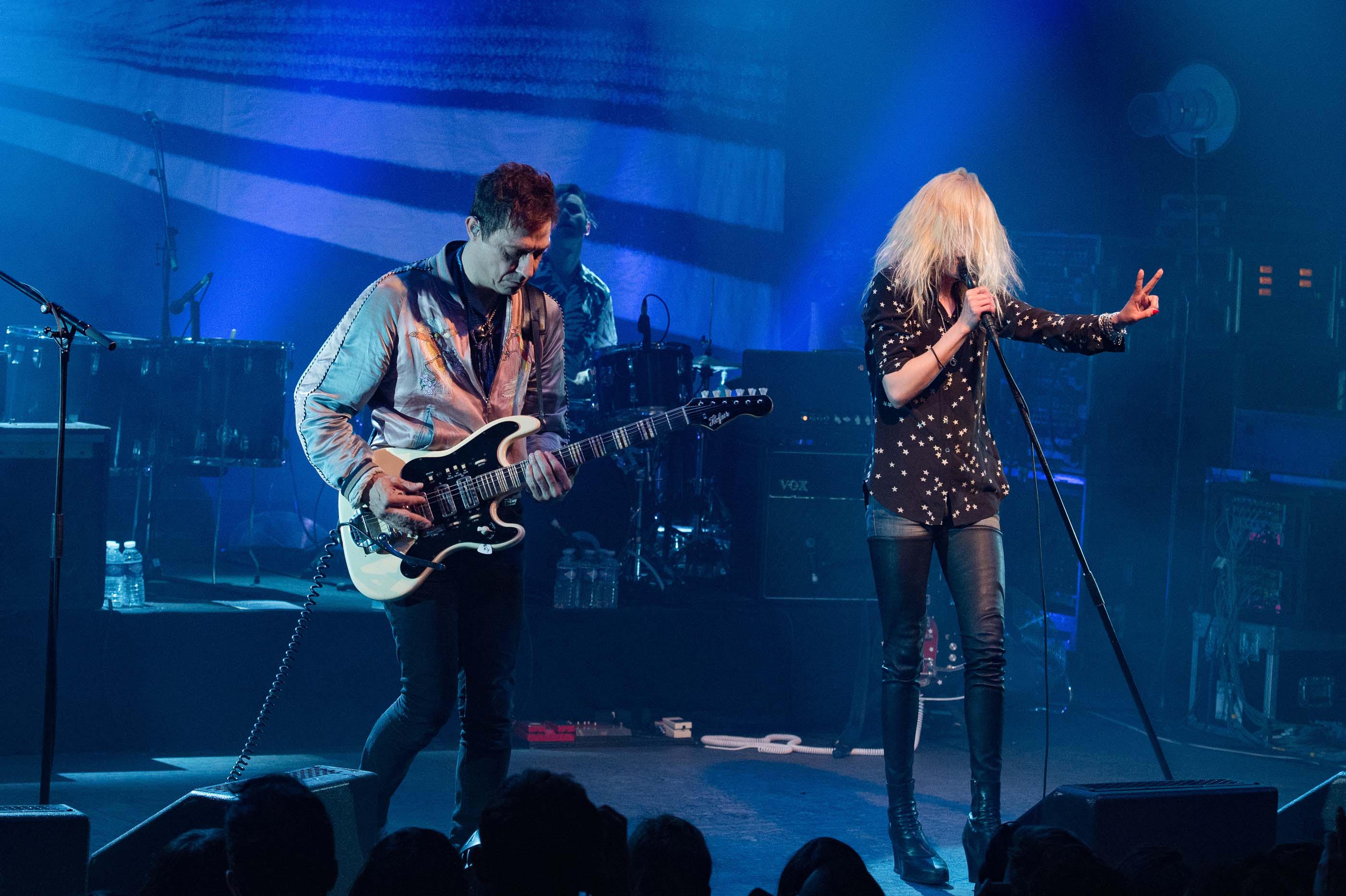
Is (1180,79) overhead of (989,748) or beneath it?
overhead

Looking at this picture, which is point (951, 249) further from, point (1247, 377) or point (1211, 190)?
point (1211, 190)

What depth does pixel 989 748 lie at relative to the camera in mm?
4145

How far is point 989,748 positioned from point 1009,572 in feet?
12.1

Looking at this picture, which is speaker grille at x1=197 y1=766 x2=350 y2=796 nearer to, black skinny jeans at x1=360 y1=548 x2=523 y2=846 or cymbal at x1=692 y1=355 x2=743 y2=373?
black skinny jeans at x1=360 y1=548 x2=523 y2=846

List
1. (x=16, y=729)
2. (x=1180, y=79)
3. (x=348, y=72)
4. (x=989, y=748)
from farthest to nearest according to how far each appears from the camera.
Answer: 1. (x=348, y=72)
2. (x=1180, y=79)
3. (x=16, y=729)
4. (x=989, y=748)

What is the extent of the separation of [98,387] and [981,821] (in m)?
5.21

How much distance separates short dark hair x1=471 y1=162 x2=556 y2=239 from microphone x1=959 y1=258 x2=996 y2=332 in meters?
1.24

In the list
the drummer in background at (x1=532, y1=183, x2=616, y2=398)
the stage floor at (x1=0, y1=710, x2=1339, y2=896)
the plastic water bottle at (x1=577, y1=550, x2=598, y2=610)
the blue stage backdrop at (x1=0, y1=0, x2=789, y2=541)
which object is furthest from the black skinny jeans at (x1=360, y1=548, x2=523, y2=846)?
the blue stage backdrop at (x1=0, y1=0, x2=789, y2=541)

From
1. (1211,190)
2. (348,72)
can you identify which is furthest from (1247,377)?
(348,72)

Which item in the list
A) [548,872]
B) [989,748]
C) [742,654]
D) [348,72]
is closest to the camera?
[548,872]

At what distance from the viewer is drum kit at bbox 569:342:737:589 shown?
716cm

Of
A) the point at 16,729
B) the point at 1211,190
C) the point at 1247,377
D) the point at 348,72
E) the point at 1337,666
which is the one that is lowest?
the point at 16,729

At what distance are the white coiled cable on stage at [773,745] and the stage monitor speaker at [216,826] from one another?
3.09 metres

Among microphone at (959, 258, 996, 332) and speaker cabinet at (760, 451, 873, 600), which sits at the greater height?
microphone at (959, 258, 996, 332)
